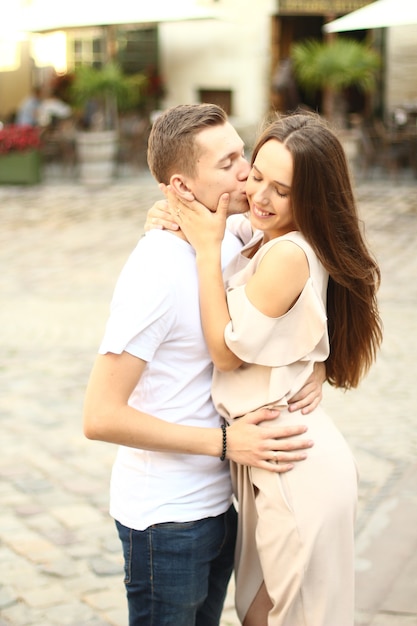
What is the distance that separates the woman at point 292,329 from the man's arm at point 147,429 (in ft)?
0.13

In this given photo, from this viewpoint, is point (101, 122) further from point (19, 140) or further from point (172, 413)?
point (172, 413)

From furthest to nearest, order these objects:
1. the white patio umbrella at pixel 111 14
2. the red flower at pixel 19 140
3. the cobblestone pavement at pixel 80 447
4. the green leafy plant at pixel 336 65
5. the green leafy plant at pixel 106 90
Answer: the white patio umbrella at pixel 111 14 < the green leafy plant at pixel 106 90 < the red flower at pixel 19 140 < the green leafy plant at pixel 336 65 < the cobblestone pavement at pixel 80 447

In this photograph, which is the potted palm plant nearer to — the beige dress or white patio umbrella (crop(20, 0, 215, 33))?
white patio umbrella (crop(20, 0, 215, 33))

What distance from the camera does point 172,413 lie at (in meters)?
2.22

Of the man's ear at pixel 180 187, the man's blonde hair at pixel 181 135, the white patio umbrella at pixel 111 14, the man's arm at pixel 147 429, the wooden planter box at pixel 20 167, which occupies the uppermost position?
the white patio umbrella at pixel 111 14

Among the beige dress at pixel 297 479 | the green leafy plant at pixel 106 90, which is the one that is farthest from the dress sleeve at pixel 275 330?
the green leafy plant at pixel 106 90

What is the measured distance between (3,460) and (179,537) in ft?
10.0

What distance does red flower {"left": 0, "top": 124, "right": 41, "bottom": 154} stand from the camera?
15.0 metres

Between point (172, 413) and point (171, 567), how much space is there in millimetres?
374

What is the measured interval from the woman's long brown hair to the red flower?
43.9 ft

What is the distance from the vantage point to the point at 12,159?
49.7 feet

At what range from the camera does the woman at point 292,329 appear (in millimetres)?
2094

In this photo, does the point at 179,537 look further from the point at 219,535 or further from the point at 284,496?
the point at 284,496

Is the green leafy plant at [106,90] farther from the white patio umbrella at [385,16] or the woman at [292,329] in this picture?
the woman at [292,329]
